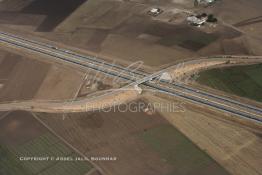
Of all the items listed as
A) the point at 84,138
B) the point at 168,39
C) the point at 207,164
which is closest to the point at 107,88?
the point at 84,138

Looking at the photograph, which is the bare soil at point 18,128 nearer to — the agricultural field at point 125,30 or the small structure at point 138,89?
the small structure at point 138,89

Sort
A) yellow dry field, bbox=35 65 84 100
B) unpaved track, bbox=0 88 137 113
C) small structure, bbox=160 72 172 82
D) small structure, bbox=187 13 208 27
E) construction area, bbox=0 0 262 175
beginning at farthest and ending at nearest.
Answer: small structure, bbox=187 13 208 27 < yellow dry field, bbox=35 65 84 100 < small structure, bbox=160 72 172 82 < unpaved track, bbox=0 88 137 113 < construction area, bbox=0 0 262 175

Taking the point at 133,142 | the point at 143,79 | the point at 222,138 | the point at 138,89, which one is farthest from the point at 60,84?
the point at 222,138

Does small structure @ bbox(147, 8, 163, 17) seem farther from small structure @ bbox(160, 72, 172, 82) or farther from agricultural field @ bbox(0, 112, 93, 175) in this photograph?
agricultural field @ bbox(0, 112, 93, 175)

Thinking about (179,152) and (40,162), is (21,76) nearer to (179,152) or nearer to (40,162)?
(40,162)

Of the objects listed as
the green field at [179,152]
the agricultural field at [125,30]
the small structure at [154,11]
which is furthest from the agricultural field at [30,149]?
the small structure at [154,11]

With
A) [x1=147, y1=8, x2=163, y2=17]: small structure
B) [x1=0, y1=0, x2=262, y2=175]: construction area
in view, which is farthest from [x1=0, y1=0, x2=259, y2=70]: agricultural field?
[x1=147, y1=8, x2=163, y2=17]: small structure
